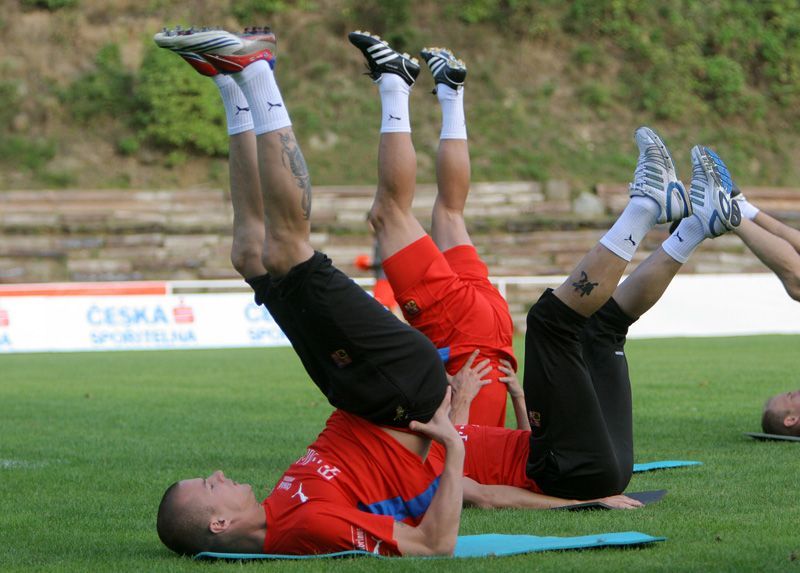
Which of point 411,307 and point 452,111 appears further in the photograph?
point 452,111

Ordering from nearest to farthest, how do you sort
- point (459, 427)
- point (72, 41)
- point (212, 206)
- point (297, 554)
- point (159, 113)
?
point (297, 554) < point (459, 427) < point (212, 206) < point (159, 113) < point (72, 41)

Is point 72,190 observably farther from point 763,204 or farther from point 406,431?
point 406,431

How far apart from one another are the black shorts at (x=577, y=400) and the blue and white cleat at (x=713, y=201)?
2.14 feet

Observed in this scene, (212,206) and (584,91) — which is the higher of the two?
(584,91)

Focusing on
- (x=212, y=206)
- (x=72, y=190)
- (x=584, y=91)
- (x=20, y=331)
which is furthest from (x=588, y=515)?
(x=584, y=91)

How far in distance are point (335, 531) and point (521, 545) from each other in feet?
2.46

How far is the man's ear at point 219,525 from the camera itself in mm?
4801

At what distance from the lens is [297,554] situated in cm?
484

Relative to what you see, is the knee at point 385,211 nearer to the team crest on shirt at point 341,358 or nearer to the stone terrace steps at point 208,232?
the team crest on shirt at point 341,358

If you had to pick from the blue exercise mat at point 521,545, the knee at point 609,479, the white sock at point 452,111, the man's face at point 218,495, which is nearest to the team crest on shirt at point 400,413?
A: the blue exercise mat at point 521,545

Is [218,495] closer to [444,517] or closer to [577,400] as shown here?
[444,517]

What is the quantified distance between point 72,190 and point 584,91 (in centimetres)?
1526

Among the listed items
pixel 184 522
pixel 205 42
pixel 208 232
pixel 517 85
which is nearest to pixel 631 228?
pixel 205 42

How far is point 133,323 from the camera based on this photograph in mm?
22000
